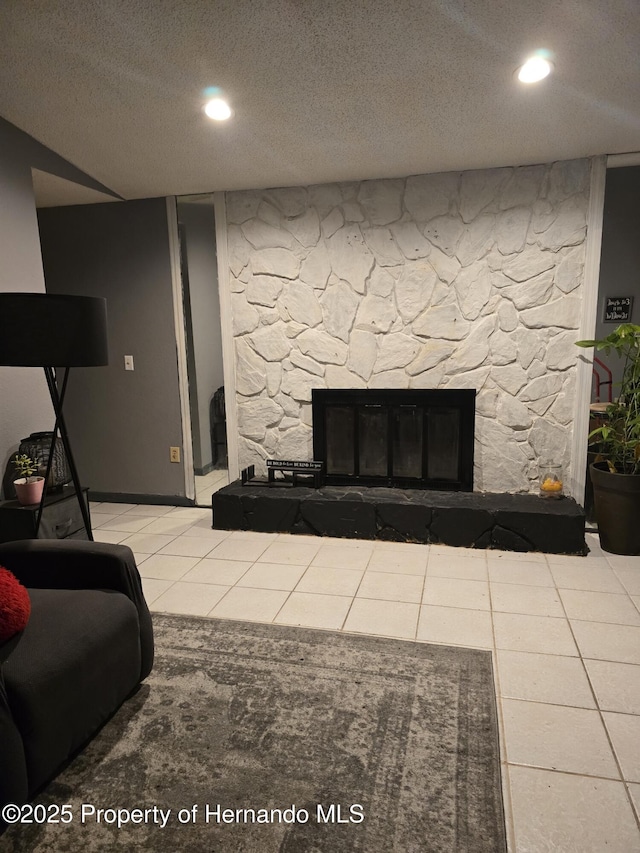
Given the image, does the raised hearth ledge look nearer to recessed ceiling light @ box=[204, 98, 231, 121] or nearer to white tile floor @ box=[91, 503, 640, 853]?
white tile floor @ box=[91, 503, 640, 853]

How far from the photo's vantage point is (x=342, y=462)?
12.7 feet

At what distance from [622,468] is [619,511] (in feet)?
0.88

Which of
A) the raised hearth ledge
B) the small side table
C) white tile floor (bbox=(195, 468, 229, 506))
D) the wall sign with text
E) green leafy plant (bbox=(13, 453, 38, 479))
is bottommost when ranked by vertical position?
white tile floor (bbox=(195, 468, 229, 506))

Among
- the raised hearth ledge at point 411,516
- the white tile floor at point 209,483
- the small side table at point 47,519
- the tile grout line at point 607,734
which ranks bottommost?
the tile grout line at point 607,734

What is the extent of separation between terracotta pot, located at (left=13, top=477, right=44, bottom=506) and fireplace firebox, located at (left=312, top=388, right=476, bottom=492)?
179cm

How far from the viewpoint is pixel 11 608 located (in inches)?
61.3

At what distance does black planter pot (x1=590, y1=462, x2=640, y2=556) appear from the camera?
3033 millimetres

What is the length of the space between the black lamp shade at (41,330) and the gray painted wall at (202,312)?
2.66 m

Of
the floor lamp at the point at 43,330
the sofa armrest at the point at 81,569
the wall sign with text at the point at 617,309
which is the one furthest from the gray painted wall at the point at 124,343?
the wall sign with text at the point at 617,309

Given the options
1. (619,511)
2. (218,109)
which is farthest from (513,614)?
(218,109)

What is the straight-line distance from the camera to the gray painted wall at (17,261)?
2.86 m

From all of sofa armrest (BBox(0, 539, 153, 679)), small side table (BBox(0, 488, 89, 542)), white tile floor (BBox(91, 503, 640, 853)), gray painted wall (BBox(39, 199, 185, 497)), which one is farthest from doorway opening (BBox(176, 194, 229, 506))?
sofa armrest (BBox(0, 539, 153, 679))

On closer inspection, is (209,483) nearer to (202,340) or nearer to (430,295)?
(202,340)

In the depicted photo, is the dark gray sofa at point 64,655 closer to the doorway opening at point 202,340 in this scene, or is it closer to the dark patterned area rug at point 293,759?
the dark patterned area rug at point 293,759
